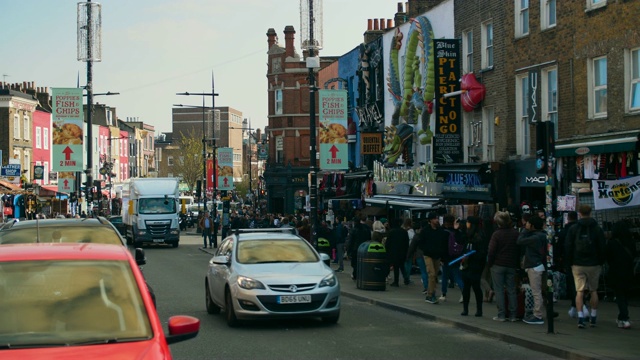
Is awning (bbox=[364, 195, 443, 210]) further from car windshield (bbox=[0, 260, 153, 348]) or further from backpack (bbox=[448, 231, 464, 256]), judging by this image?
car windshield (bbox=[0, 260, 153, 348])

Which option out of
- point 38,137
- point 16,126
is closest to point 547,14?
point 16,126

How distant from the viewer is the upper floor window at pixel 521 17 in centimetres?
2678

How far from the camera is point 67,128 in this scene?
35.8 meters

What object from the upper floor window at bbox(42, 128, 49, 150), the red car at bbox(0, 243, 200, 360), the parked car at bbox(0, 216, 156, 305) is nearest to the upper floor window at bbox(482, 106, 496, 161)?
the parked car at bbox(0, 216, 156, 305)

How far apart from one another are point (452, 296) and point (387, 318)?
3902 millimetres

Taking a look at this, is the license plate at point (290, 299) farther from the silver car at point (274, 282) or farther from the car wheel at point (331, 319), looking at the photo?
the car wheel at point (331, 319)

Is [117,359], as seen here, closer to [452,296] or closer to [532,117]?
[452,296]

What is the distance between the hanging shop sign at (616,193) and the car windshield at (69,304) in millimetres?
Result: 14357

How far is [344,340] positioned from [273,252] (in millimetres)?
2774

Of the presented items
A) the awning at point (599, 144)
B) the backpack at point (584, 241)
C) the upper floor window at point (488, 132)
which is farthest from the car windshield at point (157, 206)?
the backpack at point (584, 241)

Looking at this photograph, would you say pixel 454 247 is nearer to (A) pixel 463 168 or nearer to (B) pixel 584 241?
(B) pixel 584 241

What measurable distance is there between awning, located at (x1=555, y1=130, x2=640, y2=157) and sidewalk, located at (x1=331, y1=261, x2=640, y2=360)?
3.41 m

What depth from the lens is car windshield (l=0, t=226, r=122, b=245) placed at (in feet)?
43.3

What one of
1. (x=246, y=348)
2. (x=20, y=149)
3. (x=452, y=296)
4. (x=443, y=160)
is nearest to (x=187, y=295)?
(x=452, y=296)
